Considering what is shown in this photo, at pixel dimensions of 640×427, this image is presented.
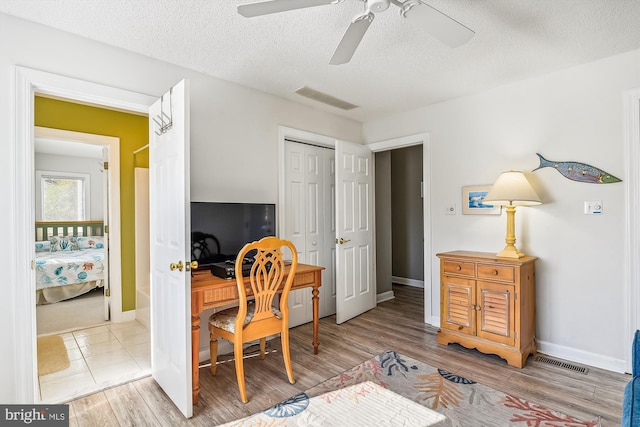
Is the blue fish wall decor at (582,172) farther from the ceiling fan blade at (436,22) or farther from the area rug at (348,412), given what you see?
the area rug at (348,412)

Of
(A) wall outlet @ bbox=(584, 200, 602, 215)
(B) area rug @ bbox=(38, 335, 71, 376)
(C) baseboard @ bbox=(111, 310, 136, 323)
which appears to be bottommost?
(B) area rug @ bbox=(38, 335, 71, 376)

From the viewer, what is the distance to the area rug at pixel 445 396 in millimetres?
2018

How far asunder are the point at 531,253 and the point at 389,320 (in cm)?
166

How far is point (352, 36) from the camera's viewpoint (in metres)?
1.88

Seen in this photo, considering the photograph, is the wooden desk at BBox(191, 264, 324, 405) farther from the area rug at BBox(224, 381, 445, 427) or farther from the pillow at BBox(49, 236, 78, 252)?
the pillow at BBox(49, 236, 78, 252)

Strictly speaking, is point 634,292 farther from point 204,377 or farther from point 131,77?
point 131,77

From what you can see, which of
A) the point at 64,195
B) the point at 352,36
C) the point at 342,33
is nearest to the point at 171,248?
the point at 352,36

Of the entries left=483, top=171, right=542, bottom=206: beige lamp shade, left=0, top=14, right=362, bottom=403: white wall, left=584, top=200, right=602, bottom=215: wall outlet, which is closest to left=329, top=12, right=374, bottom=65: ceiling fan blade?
left=0, top=14, right=362, bottom=403: white wall

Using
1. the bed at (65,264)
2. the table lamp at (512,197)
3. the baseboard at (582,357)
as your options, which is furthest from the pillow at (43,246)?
the baseboard at (582,357)

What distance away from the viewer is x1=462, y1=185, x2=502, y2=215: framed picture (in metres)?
3.33

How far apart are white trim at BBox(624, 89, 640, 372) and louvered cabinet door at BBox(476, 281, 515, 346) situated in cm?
82

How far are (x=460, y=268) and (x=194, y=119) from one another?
8.92ft

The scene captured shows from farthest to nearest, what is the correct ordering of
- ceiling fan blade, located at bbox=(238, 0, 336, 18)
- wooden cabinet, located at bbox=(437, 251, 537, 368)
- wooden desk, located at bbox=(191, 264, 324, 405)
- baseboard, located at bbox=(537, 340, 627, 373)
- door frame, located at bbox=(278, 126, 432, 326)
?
door frame, located at bbox=(278, 126, 432, 326)
wooden cabinet, located at bbox=(437, 251, 537, 368)
baseboard, located at bbox=(537, 340, 627, 373)
wooden desk, located at bbox=(191, 264, 324, 405)
ceiling fan blade, located at bbox=(238, 0, 336, 18)

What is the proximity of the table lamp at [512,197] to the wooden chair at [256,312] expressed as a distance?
1.86 m
